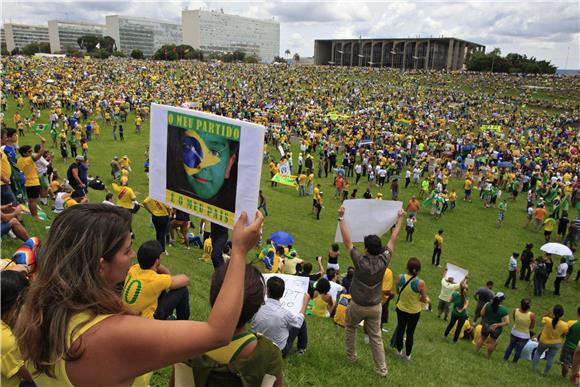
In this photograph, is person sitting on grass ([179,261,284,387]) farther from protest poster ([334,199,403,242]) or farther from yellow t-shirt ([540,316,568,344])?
yellow t-shirt ([540,316,568,344])

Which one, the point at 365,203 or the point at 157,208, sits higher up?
the point at 365,203

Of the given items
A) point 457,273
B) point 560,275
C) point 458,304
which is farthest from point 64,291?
point 560,275

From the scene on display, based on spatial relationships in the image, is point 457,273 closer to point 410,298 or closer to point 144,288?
point 410,298

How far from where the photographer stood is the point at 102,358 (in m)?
1.39

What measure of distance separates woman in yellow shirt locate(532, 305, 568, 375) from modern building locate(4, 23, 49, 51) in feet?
728

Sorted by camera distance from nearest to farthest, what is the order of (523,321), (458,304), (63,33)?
1. (523,321)
2. (458,304)
3. (63,33)

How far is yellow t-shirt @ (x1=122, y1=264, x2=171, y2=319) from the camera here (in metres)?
3.56

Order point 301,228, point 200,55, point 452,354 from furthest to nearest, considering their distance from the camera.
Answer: point 200,55 < point 301,228 < point 452,354

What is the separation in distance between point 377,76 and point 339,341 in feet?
232

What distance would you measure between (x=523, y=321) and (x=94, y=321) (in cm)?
828

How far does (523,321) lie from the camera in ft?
25.1

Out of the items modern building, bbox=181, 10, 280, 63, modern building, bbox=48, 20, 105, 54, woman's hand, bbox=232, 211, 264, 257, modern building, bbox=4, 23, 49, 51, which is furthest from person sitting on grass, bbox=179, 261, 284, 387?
modern building, bbox=4, 23, 49, 51

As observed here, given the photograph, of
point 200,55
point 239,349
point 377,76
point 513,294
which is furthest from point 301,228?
point 200,55

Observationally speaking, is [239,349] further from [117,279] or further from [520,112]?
[520,112]
